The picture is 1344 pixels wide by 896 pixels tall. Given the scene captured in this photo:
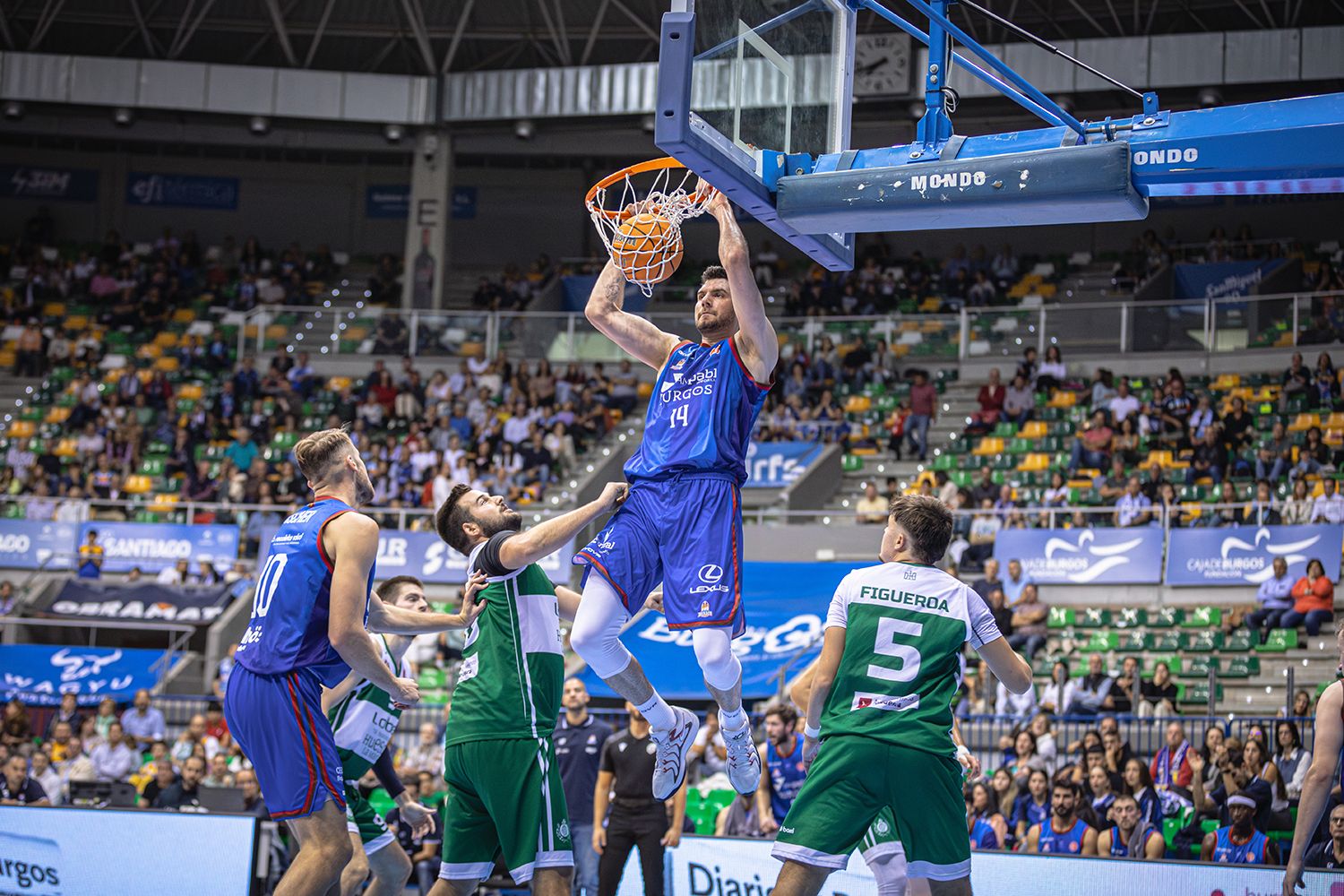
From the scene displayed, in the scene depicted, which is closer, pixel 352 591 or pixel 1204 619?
pixel 352 591

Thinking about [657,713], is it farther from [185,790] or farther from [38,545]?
[38,545]

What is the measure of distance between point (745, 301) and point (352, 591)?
2.25 m

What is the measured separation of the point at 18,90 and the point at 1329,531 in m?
27.2

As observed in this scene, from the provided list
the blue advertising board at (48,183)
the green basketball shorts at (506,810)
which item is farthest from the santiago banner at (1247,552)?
the blue advertising board at (48,183)

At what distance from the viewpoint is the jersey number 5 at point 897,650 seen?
20.3ft

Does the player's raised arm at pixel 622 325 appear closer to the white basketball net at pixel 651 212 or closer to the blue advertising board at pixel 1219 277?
the white basketball net at pixel 651 212

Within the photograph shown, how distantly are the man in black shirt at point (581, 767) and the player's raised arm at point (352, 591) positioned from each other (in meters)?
5.46

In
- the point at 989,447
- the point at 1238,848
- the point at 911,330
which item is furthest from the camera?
the point at 911,330

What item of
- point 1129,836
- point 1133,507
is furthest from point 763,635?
point 1129,836

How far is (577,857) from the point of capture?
11859 mm

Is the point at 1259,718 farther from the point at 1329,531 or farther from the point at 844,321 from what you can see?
the point at 844,321

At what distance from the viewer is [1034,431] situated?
2341 cm

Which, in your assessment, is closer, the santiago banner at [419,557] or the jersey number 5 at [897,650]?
the jersey number 5 at [897,650]

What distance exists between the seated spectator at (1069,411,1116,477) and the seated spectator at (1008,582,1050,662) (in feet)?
14.5
